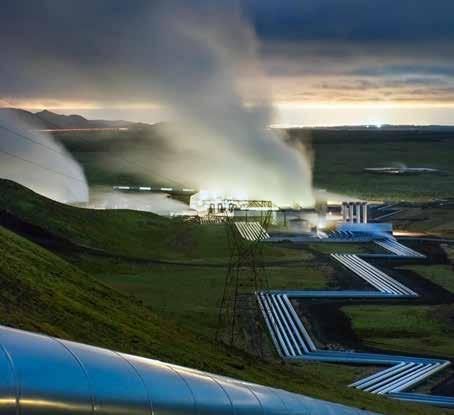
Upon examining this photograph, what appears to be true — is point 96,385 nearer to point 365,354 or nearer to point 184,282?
point 365,354

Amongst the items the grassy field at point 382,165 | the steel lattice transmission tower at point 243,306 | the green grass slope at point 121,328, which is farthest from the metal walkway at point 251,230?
the grassy field at point 382,165

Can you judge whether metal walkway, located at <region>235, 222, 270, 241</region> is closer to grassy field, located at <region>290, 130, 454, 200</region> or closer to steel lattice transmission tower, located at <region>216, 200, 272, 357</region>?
steel lattice transmission tower, located at <region>216, 200, 272, 357</region>

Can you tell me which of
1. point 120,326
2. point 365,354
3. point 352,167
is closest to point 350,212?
point 365,354

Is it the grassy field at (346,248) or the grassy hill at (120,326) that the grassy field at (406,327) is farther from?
the grassy field at (346,248)

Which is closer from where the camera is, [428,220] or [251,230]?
[251,230]

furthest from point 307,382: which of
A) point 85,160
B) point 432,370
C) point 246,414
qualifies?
point 85,160

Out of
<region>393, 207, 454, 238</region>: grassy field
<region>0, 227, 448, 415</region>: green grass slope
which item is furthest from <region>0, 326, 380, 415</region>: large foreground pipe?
<region>393, 207, 454, 238</region>: grassy field

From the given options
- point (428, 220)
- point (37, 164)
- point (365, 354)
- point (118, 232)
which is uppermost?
point (37, 164)
